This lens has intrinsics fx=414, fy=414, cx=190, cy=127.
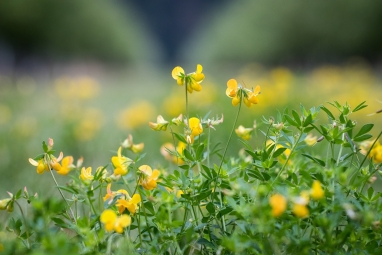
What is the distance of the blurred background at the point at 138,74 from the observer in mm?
2979

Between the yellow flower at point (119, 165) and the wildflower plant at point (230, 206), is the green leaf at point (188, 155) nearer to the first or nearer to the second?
the wildflower plant at point (230, 206)

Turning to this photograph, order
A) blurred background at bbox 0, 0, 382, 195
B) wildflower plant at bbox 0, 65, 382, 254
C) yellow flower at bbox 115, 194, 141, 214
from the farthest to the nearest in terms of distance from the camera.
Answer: blurred background at bbox 0, 0, 382, 195 < yellow flower at bbox 115, 194, 141, 214 < wildflower plant at bbox 0, 65, 382, 254

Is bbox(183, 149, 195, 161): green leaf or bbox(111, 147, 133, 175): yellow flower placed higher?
bbox(183, 149, 195, 161): green leaf

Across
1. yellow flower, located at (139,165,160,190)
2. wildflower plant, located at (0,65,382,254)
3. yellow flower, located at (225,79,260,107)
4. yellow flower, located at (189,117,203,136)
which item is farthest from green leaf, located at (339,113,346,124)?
yellow flower, located at (139,165,160,190)

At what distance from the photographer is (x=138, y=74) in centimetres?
1673

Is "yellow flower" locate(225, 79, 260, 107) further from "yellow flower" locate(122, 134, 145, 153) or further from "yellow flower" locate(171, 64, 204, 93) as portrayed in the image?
"yellow flower" locate(122, 134, 145, 153)

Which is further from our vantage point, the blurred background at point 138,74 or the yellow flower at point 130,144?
the blurred background at point 138,74

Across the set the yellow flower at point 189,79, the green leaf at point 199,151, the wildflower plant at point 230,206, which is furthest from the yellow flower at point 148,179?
the yellow flower at point 189,79

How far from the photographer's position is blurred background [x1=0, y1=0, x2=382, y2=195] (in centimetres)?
298

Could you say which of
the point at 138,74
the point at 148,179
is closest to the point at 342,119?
the point at 148,179

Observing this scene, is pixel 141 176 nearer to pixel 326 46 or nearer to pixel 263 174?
pixel 263 174

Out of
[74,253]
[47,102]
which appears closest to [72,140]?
[74,253]

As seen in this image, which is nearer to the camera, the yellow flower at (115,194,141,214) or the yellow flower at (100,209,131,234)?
the yellow flower at (100,209,131,234)

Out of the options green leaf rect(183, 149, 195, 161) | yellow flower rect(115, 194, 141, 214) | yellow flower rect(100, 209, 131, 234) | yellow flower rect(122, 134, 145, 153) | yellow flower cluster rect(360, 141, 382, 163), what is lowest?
Answer: yellow flower rect(100, 209, 131, 234)
